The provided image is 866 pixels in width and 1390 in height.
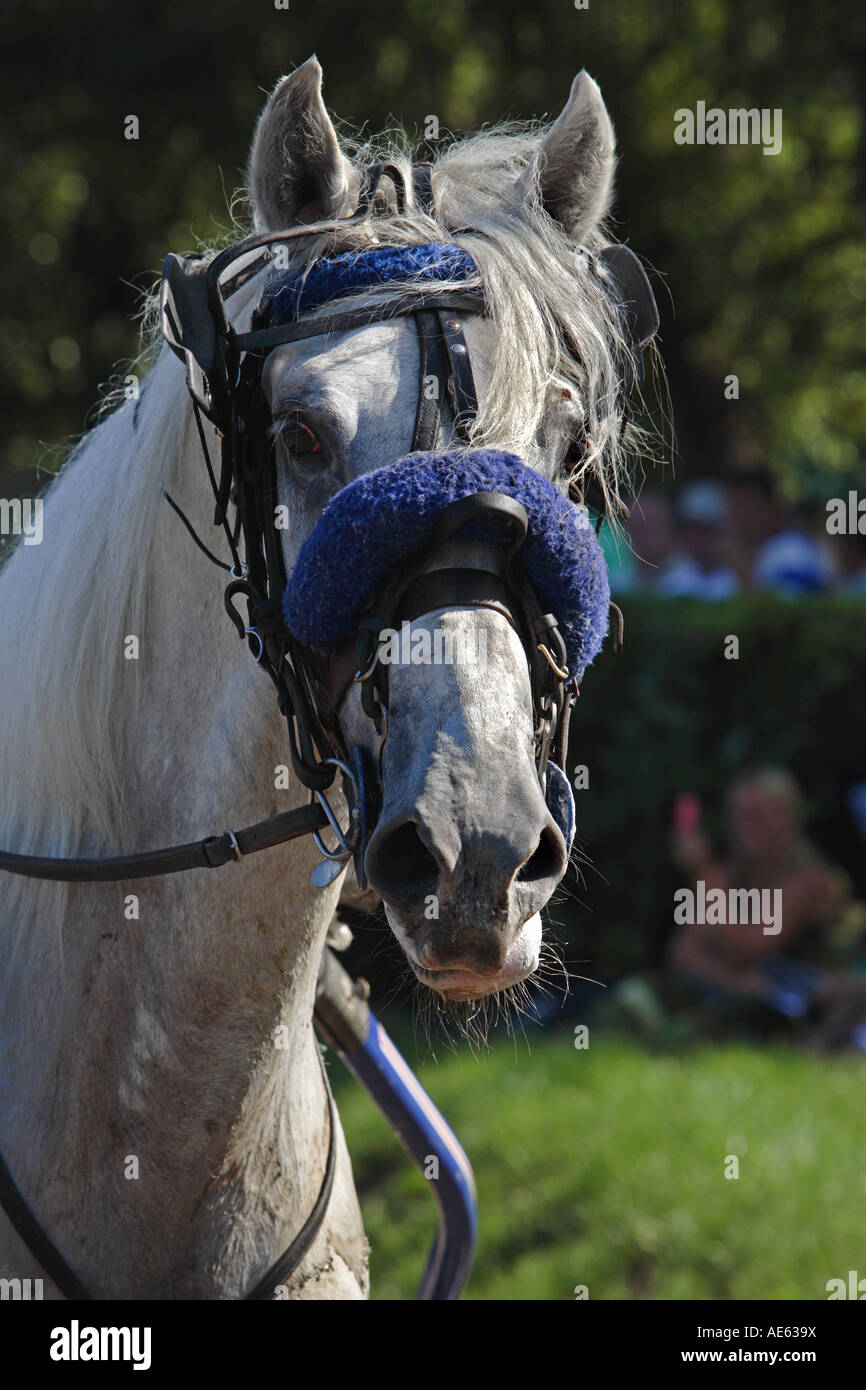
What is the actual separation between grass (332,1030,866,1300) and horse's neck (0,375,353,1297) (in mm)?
2405

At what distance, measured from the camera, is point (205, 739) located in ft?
6.62

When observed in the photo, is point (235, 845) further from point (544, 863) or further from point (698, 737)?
point (698, 737)

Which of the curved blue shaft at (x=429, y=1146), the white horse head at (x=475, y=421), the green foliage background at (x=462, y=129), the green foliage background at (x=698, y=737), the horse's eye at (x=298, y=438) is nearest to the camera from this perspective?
the white horse head at (x=475, y=421)

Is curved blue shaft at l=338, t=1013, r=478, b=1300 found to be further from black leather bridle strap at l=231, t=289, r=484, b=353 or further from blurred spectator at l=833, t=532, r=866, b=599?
blurred spectator at l=833, t=532, r=866, b=599

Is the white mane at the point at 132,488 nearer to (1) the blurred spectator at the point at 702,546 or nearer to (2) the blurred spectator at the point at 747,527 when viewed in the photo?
(1) the blurred spectator at the point at 702,546

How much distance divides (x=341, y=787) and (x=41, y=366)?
9.50 m

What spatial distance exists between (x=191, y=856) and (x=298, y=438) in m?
0.63

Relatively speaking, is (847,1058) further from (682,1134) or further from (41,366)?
(41,366)

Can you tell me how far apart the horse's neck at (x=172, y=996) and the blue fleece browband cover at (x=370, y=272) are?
0.33 metres

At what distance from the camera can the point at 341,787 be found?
1925 millimetres

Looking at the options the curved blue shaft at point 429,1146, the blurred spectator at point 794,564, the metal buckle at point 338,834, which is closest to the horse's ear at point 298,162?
the metal buckle at point 338,834

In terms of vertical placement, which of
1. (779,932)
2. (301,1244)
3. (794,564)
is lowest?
(301,1244)

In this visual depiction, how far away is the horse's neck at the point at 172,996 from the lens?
79.0 inches

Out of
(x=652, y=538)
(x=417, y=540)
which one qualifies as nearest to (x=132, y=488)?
(x=417, y=540)
